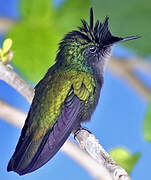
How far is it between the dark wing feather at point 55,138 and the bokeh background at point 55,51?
4 centimetres

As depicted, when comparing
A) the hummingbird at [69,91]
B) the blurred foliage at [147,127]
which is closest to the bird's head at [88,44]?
the hummingbird at [69,91]

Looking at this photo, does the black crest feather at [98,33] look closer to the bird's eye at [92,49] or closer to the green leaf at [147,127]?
the bird's eye at [92,49]

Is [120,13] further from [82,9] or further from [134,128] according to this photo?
[134,128]

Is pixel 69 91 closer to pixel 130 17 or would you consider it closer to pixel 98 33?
pixel 98 33

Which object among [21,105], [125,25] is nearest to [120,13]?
[125,25]

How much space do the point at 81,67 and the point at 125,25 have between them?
10cm

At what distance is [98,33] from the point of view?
12.4 inches

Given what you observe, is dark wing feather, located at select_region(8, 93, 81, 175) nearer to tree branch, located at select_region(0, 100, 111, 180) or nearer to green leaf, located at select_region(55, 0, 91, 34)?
tree branch, located at select_region(0, 100, 111, 180)

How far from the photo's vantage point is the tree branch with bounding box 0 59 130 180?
25cm

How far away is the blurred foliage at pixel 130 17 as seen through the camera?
0.38 metres

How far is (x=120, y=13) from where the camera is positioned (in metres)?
0.43

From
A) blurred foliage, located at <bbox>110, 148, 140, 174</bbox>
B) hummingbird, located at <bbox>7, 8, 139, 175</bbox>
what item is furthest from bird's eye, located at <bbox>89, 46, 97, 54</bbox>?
blurred foliage, located at <bbox>110, 148, 140, 174</bbox>

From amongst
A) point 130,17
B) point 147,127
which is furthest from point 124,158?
point 130,17

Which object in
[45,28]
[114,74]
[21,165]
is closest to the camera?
[21,165]
